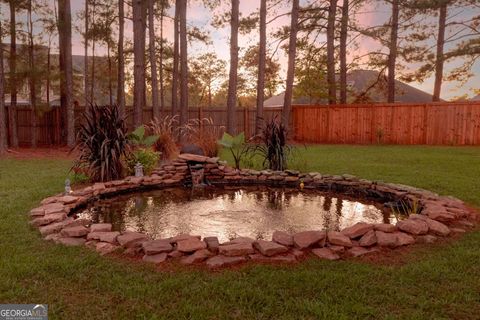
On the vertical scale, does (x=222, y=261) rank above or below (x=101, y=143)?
below

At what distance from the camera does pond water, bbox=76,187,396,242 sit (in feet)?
12.1

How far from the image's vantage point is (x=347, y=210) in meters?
Result: 4.50

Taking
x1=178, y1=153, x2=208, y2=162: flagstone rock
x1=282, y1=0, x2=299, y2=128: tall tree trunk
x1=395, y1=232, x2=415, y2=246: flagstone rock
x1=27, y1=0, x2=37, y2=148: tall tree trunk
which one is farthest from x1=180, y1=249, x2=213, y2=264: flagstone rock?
x1=27, y1=0, x2=37, y2=148: tall tree trunk

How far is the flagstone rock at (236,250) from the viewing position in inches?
105

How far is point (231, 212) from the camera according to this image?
4332mm

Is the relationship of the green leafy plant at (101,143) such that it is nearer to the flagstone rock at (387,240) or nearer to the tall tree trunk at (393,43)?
the flagstone rock at (387,240)

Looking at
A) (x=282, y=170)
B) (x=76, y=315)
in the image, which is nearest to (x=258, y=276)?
(x=76, y=315)

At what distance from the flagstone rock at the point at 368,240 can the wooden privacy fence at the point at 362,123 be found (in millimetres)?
10275

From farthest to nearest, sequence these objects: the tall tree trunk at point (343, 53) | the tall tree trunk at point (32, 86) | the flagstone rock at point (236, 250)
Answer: the tall tree trunk at point (343, 53), the tall tree trunk at point (32, 86), the flagstone rock at point (236, 250)

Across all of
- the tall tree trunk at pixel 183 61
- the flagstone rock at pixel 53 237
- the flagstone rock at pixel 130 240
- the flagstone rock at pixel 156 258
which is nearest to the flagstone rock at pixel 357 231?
the flagstone rock at pixel 156 258

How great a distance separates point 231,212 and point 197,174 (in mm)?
1979

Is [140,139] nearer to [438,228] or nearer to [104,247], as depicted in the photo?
[104,247]


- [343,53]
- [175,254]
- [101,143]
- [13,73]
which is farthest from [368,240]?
[343,53]

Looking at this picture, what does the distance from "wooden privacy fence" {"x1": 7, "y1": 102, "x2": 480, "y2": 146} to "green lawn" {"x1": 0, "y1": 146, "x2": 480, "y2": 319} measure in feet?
32.8
